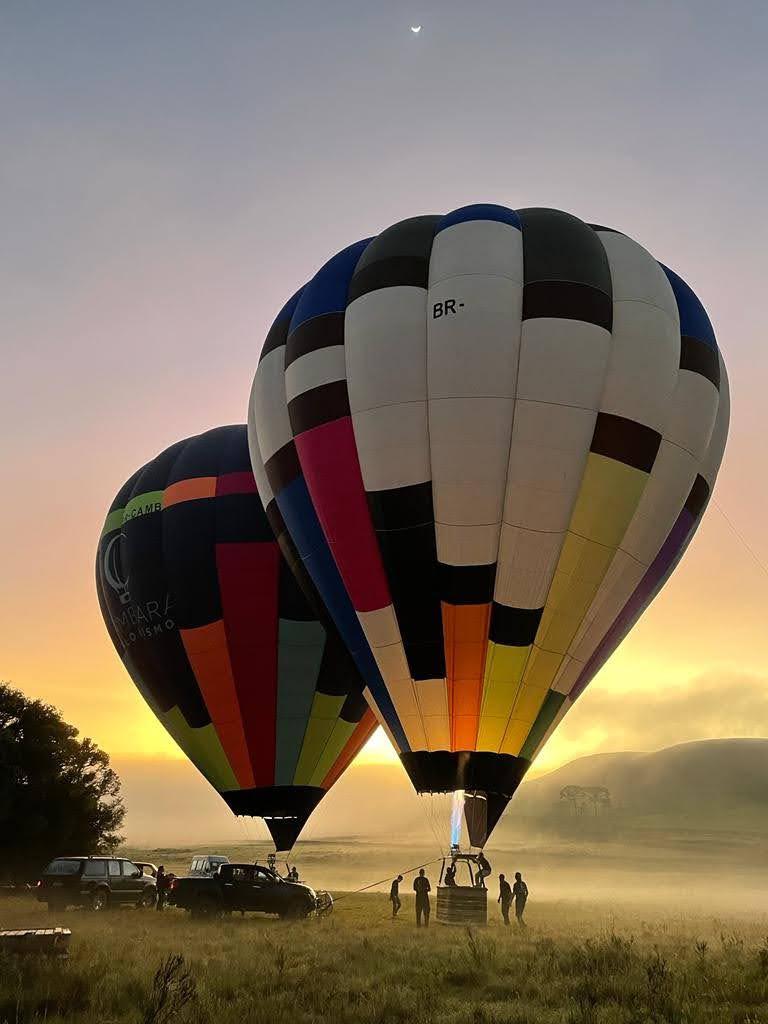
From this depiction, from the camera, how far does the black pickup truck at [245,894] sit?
68.1 feet

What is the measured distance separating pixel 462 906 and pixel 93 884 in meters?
9.45

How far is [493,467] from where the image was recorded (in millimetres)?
16766

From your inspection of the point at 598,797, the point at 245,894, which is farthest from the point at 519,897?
the point at 598,797

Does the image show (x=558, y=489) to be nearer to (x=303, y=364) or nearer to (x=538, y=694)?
(x=538, y=694)

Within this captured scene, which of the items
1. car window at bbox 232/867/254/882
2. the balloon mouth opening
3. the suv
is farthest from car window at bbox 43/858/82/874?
the balloon mouth opening

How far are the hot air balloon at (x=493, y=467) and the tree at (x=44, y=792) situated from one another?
1663cm

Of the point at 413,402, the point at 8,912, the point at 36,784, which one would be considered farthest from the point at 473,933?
the point at 36,784

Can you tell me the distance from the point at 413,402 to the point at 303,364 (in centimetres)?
289

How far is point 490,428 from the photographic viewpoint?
16.7 m

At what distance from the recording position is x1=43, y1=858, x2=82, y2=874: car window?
21.6 metres

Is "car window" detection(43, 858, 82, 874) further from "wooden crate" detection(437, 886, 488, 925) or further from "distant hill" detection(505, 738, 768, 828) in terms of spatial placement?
"distant hill" detection(505, 738, 768, 828)

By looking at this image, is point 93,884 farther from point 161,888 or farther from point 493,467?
point 493,467

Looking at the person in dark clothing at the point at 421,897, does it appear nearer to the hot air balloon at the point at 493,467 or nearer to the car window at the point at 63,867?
the hot air balloon at the point at 493,467

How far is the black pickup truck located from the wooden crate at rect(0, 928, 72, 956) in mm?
9355
